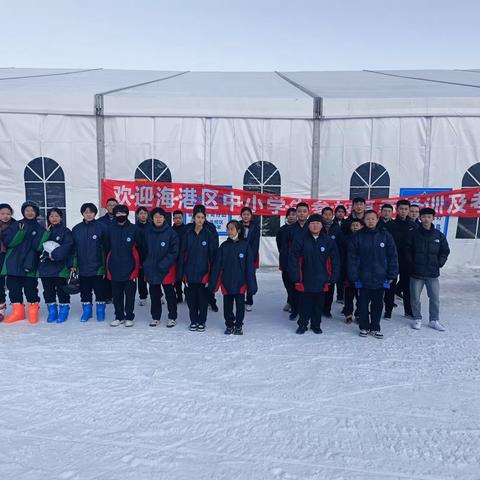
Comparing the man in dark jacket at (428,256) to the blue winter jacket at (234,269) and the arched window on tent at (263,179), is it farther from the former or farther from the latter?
the arched window on tent at (263,179)

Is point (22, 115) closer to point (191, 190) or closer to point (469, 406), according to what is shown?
point (191, 190)

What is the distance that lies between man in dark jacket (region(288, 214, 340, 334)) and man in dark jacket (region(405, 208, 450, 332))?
92 centimetres

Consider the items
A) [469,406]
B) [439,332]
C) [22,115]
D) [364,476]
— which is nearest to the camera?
[364,476]

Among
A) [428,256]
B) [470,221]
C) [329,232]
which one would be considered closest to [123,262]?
[329,232]

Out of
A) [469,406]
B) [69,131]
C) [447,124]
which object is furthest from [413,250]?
[69,131]

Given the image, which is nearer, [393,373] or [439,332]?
[393,373]

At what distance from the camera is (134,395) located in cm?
304

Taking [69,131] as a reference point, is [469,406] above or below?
below

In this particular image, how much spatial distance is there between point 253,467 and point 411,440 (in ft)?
3.50

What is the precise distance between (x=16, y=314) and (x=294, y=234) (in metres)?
3.39

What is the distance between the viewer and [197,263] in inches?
171

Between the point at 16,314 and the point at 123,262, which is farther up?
the point at 123,262

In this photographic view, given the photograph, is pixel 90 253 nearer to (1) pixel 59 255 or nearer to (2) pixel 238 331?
(1) pixel 59 255

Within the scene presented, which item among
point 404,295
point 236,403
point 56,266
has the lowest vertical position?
point 236,403
